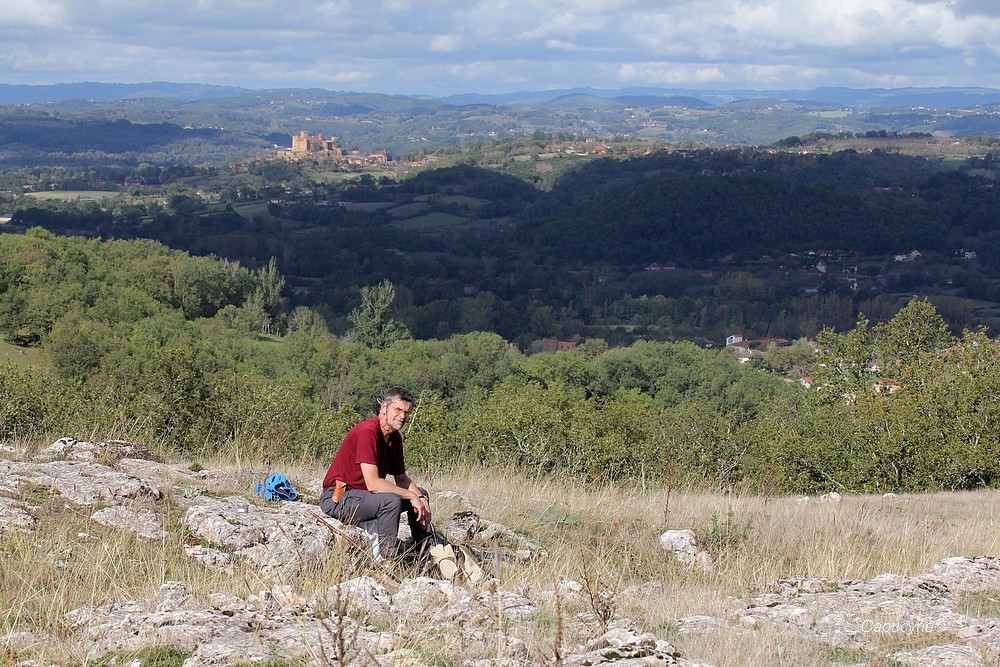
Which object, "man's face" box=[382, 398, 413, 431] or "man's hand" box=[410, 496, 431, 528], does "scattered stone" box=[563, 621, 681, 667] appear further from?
"man's face" box=[382, 398, 413, 431]

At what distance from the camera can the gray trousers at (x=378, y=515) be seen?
5.09 m

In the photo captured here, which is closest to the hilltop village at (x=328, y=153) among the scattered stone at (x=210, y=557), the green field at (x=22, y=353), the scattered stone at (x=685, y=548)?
the green field at (x=22, y=353)

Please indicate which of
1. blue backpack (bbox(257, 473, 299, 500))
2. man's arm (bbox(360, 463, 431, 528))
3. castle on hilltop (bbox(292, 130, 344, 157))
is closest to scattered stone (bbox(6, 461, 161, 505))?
blue backpack (bbox(257, 473, 299, 500))

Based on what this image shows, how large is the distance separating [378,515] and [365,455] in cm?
37

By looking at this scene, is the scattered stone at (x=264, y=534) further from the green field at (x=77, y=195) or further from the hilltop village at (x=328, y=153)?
the hilltop village at (x=328, y=153)

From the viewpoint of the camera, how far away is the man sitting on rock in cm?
512

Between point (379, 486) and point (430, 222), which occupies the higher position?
point (379, 486)

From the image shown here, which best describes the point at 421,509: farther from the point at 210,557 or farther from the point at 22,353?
the point at 22,353

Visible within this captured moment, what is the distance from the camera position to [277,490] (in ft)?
20.1

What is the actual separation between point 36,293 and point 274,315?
2631cm

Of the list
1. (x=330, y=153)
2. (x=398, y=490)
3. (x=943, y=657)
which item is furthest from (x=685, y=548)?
(x=330, y=153)

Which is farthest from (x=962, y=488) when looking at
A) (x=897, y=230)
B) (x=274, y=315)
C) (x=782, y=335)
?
(x=897, y=230)

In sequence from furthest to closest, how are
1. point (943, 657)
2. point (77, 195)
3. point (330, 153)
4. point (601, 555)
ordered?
1. point (330, 153)
2. point (77, 195)
3. point (601, 555)
4. point (943, 657)

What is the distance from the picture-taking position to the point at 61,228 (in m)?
98.9
